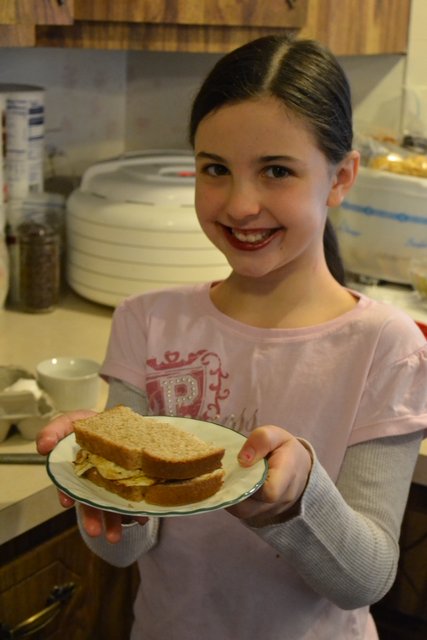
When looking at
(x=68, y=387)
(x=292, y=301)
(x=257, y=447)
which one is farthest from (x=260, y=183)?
(x=68, y=387)

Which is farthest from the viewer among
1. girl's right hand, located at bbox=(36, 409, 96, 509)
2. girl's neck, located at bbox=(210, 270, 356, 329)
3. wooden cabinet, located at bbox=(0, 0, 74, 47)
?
wooden cabinet, located at bbox=(0, 0, 74, 47)

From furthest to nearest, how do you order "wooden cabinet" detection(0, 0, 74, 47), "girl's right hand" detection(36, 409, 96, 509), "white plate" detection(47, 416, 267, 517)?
1. "wooden cabinet" detection(0, 0, 74, 47)
2. "girl's right hand" detection(36, 409, 96, 509)
3. "white plate" detection(47, 416, 267, 517)

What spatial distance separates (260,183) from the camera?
3.29 ft

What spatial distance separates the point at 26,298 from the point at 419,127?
830 millimetres

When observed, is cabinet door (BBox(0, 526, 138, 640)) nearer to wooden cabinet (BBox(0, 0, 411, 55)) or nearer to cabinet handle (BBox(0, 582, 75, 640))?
cabinet handle (BBox(0, 582, 75, 640))

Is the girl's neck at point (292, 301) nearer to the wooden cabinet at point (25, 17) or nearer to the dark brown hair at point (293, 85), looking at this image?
A: the dark brown hair at point (293, 85)

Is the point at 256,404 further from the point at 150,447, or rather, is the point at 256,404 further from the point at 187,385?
the point at 150,447

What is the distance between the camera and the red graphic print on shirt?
43.3 inches

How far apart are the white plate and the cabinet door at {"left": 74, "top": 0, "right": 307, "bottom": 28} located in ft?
2.37

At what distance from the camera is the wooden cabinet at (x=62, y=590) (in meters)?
1.19

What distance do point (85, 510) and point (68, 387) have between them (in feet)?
1.41

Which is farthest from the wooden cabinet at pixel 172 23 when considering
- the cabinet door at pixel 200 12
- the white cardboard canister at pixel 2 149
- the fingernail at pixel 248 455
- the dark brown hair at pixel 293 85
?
the fingernail at pixel 248 455

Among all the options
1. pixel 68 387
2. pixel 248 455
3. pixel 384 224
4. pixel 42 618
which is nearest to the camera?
pixel 248 455

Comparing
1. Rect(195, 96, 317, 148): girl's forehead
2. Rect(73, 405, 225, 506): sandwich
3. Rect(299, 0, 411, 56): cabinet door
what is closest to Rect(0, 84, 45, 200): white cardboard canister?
Rect(299, 0, 411, 56): cabinet door
